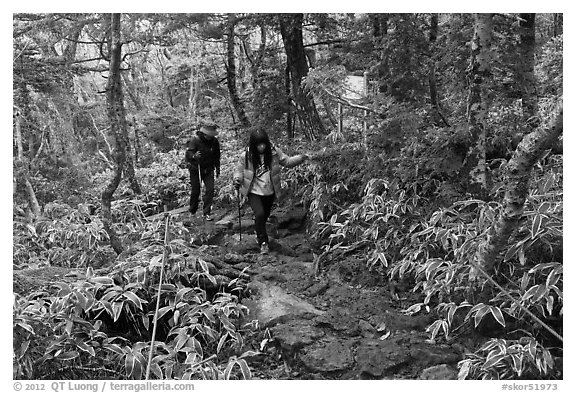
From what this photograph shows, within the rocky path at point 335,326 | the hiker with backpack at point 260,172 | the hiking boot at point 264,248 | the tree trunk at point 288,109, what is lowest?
the rocky path at point 335,326

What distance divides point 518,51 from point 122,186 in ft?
30.7

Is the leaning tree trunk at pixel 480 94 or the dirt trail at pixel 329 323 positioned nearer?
the dirt trail at pixel 329 323

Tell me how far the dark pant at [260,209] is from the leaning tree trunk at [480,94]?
2.71 meters

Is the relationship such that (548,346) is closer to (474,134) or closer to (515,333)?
(515,333)

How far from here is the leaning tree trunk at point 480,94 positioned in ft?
17.5

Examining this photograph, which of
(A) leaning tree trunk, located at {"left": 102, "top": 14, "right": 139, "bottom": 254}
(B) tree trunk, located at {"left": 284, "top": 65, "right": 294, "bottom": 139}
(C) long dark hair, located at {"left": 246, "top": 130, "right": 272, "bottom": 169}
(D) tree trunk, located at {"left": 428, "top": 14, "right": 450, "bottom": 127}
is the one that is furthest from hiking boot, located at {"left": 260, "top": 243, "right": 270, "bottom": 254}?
(B) tree trunk, located at {"left": 284, "top": 65, "right": 294, "bottom": 139}

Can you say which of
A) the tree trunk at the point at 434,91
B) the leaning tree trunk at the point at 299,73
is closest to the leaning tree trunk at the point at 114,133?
the leaning tree trunk at the point at 299,73

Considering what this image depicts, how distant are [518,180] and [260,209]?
11.8ft

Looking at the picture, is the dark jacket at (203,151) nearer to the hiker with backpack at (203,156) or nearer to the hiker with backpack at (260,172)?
the hiker with backpack at (203,156)

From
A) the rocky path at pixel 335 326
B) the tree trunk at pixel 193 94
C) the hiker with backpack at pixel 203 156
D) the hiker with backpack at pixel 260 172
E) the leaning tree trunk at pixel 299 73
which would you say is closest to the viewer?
the rocky path at pixel 335 326

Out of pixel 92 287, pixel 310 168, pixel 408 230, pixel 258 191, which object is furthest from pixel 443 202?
pixel 92 287

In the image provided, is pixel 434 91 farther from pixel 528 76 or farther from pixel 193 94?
pixel 193 94

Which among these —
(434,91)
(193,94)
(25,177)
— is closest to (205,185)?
(25,177)

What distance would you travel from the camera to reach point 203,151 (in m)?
7.83
